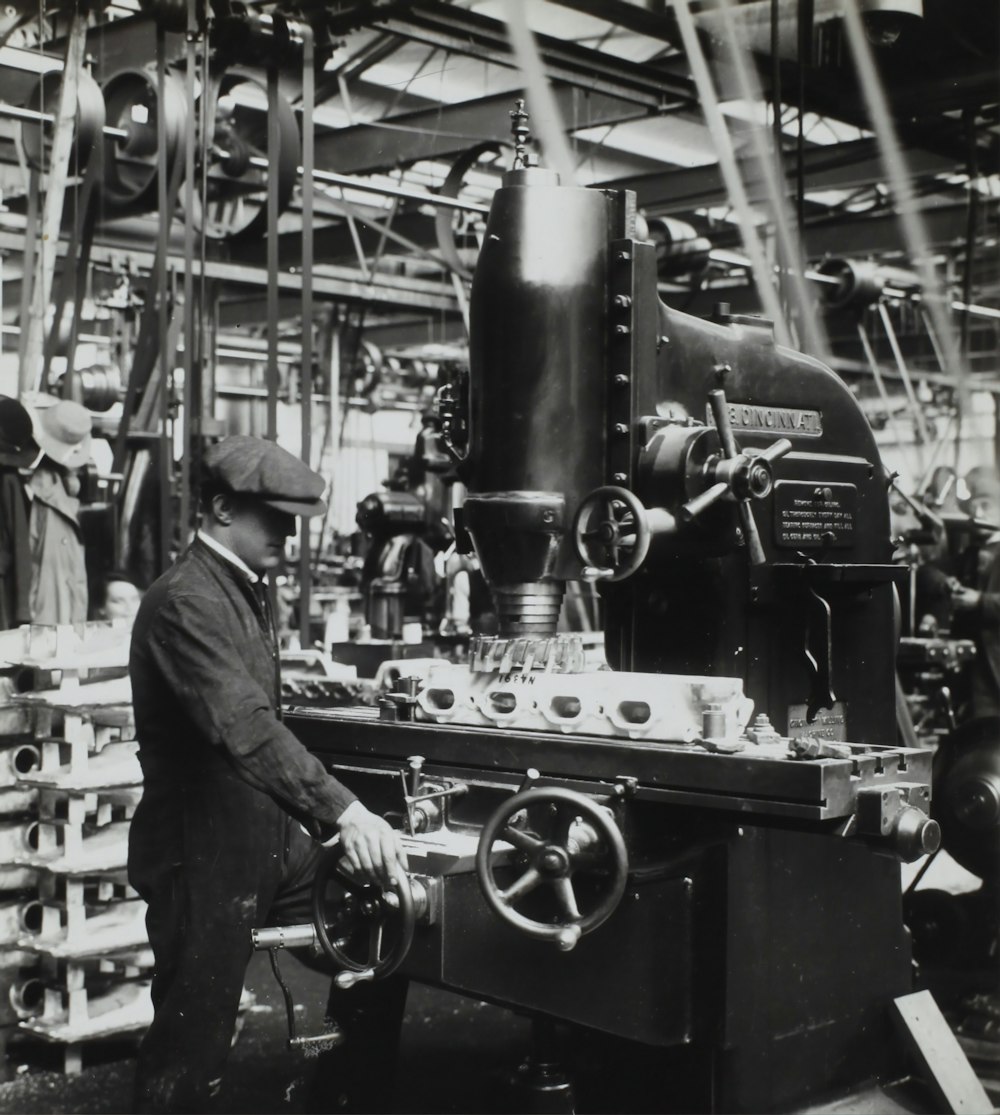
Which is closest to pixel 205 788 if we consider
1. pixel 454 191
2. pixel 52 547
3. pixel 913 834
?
pixel 913 834

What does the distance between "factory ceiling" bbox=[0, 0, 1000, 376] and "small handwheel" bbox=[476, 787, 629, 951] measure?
1642mm

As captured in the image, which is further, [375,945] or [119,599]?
[119,599]

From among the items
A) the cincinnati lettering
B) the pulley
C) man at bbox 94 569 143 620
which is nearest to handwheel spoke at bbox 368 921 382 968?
Answer: the cincinnati lettering

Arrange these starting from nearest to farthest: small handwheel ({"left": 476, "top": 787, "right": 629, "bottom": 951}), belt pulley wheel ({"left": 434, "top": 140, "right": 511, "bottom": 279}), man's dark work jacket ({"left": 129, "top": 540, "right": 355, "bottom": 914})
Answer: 1. small handwheel ({"left": 476, "top": 787, "right": 629, "bottom": 951})
2. man's dark work jacket ({"left": 129, "top": 540, "right": 355, "bottom": 914})
3. belt pulley wheel ({"left": 434, "top": 140, "right": 511, "bottom": 279})

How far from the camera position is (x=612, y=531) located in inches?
88.9

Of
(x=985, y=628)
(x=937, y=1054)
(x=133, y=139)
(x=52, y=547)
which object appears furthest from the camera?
(x=133, y=139)

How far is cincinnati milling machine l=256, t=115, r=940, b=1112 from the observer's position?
79.7 inches

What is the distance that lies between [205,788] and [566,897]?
2.50ft

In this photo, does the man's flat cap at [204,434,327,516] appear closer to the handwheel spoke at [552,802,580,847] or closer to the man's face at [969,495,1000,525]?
the handwheel spoke at [552,802,580,847]

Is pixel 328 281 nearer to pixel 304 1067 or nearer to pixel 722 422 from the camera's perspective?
pixel 304 1067

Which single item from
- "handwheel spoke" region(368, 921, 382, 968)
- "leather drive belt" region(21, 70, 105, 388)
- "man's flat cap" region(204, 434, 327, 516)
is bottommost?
"handwheel spoke" region(368, 921, 382, 968)

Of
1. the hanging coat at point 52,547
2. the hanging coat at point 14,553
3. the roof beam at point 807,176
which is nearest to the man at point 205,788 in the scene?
the hanging coat at point 14,553

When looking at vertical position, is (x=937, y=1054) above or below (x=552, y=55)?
below

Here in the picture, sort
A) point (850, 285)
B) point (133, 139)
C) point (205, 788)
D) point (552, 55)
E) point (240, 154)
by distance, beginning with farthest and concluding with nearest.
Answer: point (850, 285), point (240, 154), point (133, 139), point (552, 55), point (205, 788)
